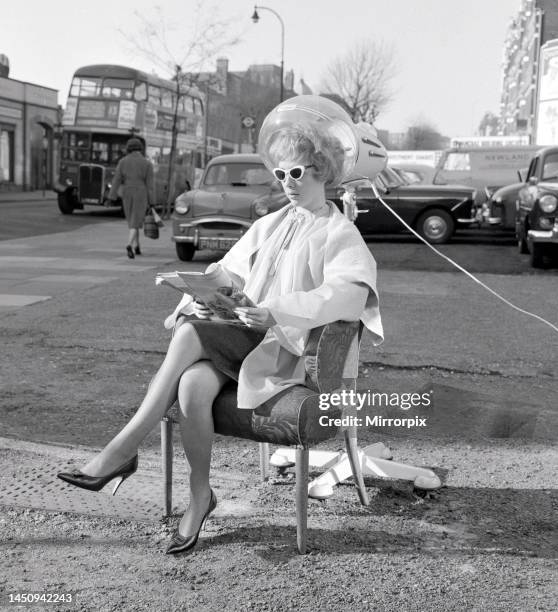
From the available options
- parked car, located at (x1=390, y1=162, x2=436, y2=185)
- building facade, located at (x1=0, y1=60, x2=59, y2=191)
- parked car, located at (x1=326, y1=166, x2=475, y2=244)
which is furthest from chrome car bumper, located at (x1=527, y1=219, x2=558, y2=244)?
building facade, located at (x1=0, y1=60, x2=59, y2=191)

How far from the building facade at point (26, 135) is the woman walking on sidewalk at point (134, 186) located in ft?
95.2

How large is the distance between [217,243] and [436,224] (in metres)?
6.63

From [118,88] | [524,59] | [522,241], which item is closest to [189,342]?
[522,241]

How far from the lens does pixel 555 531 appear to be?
3314 mm

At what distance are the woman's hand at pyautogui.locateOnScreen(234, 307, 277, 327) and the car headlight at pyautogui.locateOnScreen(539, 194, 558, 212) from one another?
10166 millimetres

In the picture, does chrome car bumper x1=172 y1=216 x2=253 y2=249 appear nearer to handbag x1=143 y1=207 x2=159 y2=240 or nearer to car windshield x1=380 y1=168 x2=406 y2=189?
handbag x1=143 y1=207 x2=159 y2=240

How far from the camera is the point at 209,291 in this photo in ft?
10.1

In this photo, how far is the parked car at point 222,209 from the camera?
511 inches

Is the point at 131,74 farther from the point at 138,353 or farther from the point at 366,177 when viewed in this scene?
the point at 366,177

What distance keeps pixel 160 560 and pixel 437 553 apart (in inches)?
36.1

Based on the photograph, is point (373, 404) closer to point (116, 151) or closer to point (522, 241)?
point (522, 241)

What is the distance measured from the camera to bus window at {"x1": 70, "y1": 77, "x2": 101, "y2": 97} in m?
25.4

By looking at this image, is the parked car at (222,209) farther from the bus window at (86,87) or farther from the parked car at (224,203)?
the bus window at (86,87)

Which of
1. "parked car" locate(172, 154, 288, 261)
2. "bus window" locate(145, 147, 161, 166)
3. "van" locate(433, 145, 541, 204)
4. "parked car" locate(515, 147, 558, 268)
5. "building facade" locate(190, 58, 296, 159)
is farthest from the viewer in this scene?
"building facade" locate(190, 58, 296, 159)
